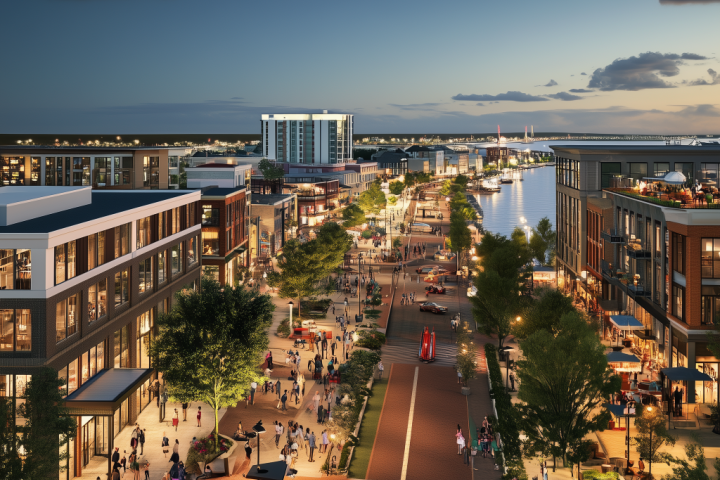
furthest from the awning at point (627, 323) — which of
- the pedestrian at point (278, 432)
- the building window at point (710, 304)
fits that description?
the pedestrian at point (278, 432)

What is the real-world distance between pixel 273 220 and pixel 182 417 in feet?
210

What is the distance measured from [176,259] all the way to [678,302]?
3487cm

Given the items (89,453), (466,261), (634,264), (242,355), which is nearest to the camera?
(89,453)

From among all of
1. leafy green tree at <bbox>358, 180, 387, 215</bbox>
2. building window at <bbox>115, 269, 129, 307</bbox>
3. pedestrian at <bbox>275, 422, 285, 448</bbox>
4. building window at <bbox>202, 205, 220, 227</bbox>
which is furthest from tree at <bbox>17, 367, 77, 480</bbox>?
leafy green tree at <bbox>358, 180, 387, 215</bbox>

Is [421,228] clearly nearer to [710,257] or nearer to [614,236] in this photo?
[614,236]

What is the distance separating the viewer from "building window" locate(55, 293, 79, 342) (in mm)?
32156

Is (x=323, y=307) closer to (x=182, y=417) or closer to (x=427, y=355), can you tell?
(x=427, y=355)

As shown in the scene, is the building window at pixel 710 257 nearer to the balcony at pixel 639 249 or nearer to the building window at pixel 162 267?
the balcony at pixel 639 249

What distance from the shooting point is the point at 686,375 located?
40.0 metres

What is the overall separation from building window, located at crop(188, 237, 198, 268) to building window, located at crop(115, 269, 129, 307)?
43.0 ft

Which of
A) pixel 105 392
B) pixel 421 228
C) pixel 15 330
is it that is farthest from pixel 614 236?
pixel 421 228

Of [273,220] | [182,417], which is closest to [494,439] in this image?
[182,417]

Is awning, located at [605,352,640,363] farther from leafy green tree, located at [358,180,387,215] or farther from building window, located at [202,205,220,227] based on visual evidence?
leafy green tree, located at [358,180,387,215]

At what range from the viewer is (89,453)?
114ft
